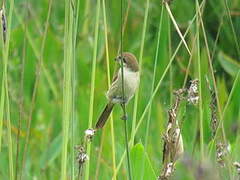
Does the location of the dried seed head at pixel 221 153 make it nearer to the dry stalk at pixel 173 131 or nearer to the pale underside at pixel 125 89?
the dry stalk at pixel 173 131

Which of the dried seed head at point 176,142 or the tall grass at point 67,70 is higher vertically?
the tall grass at point 67,70

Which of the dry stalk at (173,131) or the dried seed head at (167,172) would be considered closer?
the dried seed head at (167,172)

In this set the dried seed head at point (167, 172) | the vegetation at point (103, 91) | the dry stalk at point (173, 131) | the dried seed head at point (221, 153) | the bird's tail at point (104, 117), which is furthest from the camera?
the bird's tail at point (104, 117)

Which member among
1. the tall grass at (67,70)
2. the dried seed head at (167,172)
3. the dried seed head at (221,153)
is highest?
the tall grass at (67,70)

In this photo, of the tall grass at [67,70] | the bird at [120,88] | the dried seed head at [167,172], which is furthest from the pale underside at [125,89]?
the dried seed head at [167,172]

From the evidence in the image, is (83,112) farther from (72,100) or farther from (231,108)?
(72,100)

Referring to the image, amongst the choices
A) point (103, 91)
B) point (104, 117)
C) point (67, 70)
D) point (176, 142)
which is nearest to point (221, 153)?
point (176, 142)

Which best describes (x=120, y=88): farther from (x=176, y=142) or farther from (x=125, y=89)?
(x=176, y=142)

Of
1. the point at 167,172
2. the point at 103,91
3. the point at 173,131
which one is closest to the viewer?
the point at 167,172

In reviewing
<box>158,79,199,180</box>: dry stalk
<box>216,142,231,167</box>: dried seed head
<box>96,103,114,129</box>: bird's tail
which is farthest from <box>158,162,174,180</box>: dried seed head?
<box>96,103,114,129</box>: bird's tail

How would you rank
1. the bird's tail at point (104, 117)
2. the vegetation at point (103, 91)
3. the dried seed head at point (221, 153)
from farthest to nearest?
the bird's tail at point (104, 117), the vegetation at point (103, 91), the dried seed head at point (221, 153)

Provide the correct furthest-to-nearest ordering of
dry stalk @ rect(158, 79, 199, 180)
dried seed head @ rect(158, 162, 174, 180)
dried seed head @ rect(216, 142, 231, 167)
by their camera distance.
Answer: dried seed head @ rect(216, 142, 231, 167), dry stalk @ rect(158, 79, 199, 180), dried seed head @ rect(158, 162, 174, 180)

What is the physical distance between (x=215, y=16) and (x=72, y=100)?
293cm

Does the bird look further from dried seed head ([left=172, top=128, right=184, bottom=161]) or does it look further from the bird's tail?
dried seed head ([left=172, top=128, right=184, bottom=161])
